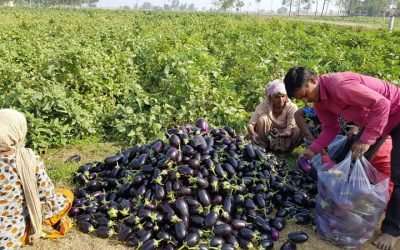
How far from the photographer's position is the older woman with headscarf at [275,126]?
5.28 meters

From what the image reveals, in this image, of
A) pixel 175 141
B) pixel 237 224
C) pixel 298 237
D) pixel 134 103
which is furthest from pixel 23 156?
pixel 134 103

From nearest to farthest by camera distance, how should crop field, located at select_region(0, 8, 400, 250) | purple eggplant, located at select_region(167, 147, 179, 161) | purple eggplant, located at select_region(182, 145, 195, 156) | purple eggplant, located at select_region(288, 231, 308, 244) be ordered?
purple eggplant, located at select_region(288, 231, 308, 244)
purple eggplant, located at select_region(167, 147, 179, 161)
purple eggplant, located at select_region(182, 145, 195, 156)
crop field, located at select_region(0, 8, 400, 250)

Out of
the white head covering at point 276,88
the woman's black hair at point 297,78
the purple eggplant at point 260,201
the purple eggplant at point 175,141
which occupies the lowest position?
the purple eggplant at point 260,201

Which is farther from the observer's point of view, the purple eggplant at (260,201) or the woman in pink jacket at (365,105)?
the purple eggplant at (260,201)

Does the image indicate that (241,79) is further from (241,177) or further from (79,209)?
(79,209)

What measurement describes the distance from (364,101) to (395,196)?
0.97 meters

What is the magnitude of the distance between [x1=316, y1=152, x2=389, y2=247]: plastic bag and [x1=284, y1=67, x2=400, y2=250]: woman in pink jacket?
0.17 m

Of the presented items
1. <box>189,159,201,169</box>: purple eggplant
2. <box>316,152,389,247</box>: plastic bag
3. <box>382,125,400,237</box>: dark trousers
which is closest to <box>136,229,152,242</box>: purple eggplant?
<box>189,159,201,169</box>: purple eggplant

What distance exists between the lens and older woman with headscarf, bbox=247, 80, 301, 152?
5277 millimetres

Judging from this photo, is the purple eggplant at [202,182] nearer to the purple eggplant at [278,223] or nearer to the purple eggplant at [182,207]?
the purple eggplant at [182,207]

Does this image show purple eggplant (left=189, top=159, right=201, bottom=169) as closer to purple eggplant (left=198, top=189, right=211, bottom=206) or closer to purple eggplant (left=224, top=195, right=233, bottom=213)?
purple eggplant (left=198, top=189, right=211, bottom=206)

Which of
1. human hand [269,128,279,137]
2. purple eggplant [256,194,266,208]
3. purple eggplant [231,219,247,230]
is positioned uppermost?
human hand [269,128,279,137]

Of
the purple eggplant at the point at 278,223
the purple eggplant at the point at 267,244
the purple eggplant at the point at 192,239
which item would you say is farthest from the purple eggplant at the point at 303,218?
the purple eggplant at the point at 192,239

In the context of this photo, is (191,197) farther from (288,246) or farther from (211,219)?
(288,246)
